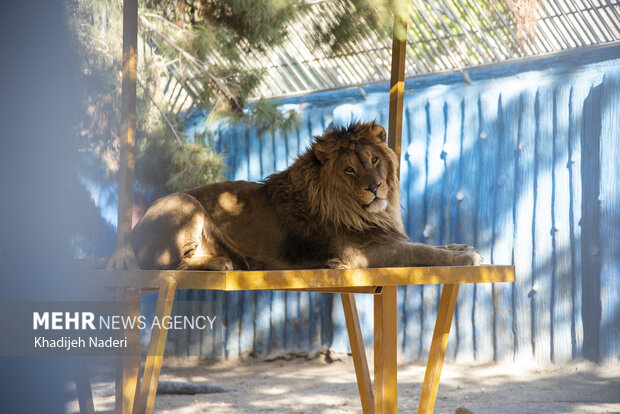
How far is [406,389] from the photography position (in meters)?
6.30

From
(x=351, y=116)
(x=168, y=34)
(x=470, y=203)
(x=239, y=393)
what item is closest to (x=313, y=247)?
(x=168, y=34)

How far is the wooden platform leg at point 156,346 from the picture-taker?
2732mm

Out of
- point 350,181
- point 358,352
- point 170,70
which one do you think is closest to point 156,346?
point 350,181

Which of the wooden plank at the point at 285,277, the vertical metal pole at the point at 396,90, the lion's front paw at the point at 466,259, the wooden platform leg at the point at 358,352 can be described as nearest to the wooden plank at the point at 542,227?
the wooden platform leg at the point at 358,352

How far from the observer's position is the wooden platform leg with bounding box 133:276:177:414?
2.73 metres

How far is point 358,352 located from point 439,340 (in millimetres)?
801

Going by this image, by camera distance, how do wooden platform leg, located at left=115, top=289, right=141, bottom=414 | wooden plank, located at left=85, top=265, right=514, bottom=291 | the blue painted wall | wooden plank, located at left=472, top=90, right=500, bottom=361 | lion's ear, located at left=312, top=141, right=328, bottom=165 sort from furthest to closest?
1. wooden plank, located at left=472, top=90, right=500, bottom=361
2. the blue painted wall
3. lion's ear, located at left=312, top=141, right=328, bottom=165
4. wooden platform leg, located at left=115, top=289, right=141, bottom=414
5. wooden plank, located at left=85, top=265, right=514, bottom=291

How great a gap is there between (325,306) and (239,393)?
1652 mm

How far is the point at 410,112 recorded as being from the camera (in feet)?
24.6

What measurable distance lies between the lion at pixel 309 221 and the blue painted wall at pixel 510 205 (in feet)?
11.7

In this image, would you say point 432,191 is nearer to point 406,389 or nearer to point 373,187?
point 406,389

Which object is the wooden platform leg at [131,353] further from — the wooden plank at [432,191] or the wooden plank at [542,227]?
the wooden plank at [542,227]

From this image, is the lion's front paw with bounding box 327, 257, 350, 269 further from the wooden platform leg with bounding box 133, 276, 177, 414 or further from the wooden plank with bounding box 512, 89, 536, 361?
the wooden plank with bounding box 512, 89, 536, 361

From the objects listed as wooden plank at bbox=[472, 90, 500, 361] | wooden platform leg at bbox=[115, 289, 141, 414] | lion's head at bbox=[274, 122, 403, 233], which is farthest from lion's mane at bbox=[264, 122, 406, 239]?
wooden plank at bbox=[472, 90, 500, 361]
